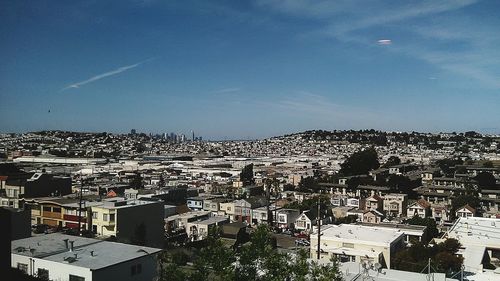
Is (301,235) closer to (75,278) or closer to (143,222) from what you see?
(143,222)

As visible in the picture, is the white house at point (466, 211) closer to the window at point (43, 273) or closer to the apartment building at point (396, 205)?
the apartment building at point (396, 205)

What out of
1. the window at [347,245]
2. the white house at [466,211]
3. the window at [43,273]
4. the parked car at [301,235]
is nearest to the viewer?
the window at [43,273]

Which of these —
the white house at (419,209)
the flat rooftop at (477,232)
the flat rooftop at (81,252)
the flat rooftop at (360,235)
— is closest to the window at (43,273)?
the flat rooftop at (81,252)

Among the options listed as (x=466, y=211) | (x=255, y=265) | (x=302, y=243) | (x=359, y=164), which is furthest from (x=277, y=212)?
(x=359, y=164)

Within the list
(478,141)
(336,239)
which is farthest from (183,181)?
(478,141)

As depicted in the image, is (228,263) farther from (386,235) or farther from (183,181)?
(183,181)

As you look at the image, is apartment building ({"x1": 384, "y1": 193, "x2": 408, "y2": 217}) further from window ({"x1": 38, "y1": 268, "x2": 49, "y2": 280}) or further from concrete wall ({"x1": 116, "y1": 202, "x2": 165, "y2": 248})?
window ({"x1": 38, "y1": 268, "x2": 49, "y2": 280})

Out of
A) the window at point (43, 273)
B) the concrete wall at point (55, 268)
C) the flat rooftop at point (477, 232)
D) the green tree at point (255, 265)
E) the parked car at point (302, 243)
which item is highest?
the green tree at point (255, 265)

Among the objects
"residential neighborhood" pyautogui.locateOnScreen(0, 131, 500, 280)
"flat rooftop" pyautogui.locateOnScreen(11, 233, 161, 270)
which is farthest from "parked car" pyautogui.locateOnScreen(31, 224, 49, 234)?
"flat rooftop" pyautogui.locateOnScreen(11, 233, 161, 270)

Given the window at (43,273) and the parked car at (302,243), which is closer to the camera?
the window at (43,273)
